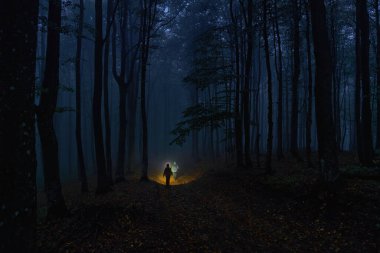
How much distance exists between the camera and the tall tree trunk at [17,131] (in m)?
3.52

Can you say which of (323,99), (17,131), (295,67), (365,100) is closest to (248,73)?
(295,67)

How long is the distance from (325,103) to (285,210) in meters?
4.01

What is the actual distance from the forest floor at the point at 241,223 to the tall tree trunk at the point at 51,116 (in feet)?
2.72

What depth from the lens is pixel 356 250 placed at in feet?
23.9

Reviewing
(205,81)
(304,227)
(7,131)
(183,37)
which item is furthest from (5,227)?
(183,37)

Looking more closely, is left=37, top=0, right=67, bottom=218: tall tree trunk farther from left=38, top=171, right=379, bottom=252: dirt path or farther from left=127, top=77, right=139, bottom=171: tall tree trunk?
left=127, top=77, right=139, bottom=171: tall tree trunk

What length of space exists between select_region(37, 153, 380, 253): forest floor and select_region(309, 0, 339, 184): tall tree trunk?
848 millimetres

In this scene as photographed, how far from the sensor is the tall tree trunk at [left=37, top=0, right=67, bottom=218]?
1041 cm

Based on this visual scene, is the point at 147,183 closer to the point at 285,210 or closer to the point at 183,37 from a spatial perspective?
the point at 285,210

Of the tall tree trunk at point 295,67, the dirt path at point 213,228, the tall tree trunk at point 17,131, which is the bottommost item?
the dirt path at point 213,228

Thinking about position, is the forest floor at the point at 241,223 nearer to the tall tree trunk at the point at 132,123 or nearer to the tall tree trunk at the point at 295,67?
the tall tree trunk at the point at 295,67

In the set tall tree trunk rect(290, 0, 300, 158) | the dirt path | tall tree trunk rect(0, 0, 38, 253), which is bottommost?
the dirt path

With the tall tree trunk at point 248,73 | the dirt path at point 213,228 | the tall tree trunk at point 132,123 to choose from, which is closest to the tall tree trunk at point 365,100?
the dirt path at point 213,228

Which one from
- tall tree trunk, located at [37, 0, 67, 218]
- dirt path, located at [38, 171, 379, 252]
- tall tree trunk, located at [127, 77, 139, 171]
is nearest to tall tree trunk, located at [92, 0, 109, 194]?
dirt path, located at [38, 171, 379, 252]
